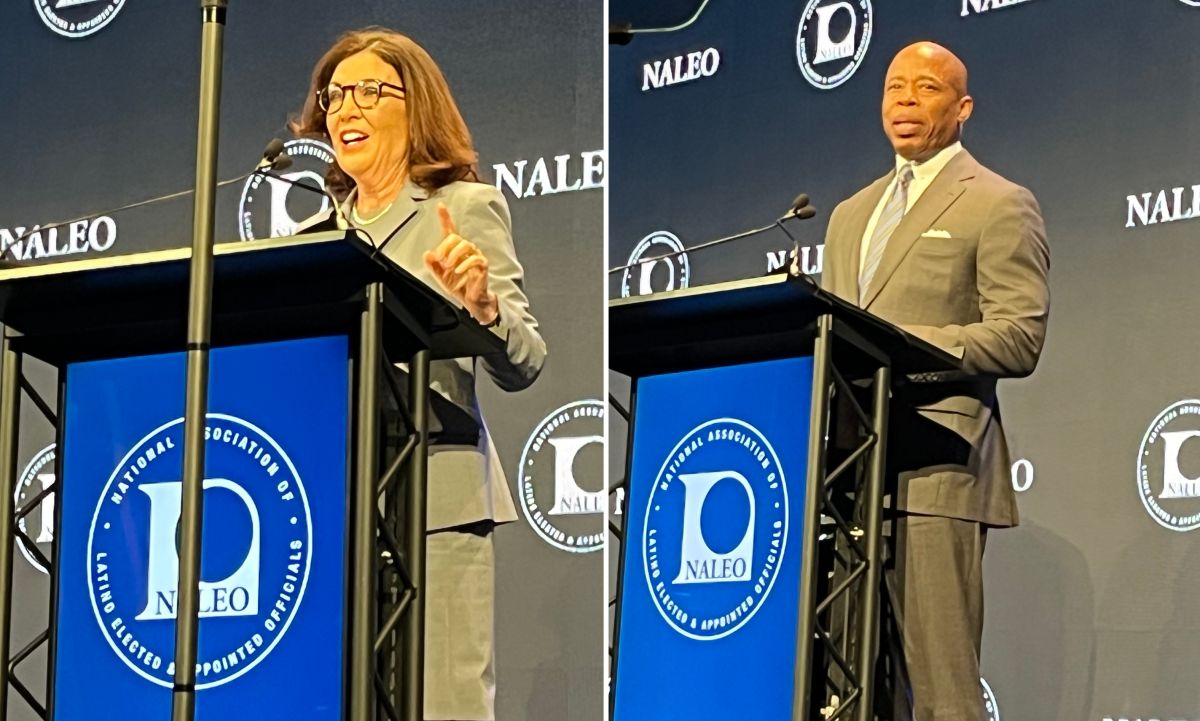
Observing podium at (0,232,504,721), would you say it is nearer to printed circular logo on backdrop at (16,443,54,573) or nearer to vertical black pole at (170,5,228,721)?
vertical black pole at (170,5,228,721)

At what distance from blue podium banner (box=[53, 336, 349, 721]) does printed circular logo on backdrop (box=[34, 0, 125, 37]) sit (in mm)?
2384

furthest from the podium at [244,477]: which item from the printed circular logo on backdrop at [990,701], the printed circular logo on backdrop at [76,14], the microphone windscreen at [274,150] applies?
the printed circular logo on backdrop at [76,14]

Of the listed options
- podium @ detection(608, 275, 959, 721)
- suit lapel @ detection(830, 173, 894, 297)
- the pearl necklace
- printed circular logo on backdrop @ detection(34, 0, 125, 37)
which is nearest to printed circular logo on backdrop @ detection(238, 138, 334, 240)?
the pearl necklace

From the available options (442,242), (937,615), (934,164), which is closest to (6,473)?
(442,242)

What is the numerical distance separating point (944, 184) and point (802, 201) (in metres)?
0.88

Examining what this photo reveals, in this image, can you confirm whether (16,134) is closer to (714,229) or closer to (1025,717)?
(714,229)

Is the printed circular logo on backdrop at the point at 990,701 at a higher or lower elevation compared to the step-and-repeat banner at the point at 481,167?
lower

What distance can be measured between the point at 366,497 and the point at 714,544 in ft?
3.95

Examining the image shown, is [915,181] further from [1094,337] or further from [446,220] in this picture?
[446,220]

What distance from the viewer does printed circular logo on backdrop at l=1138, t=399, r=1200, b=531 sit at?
4.38 metres

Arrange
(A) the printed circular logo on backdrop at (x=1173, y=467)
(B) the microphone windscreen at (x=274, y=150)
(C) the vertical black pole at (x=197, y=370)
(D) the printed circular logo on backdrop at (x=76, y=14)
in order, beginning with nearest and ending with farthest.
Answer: (C) the vertical black pole at (x=197, y=370), (B) the microphone windscreen at (x=274, y=150), (A) the printed circular logo on backdrop at (x=1173, y=467), (D) the printed circular logo on backdrop at (x=76, y=14)

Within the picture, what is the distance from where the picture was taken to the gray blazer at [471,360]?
4.16m

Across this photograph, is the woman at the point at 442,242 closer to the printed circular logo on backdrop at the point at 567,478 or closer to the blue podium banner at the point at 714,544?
the printed circular logo on backdrop at the point at 567,478

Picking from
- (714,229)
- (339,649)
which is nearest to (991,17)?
(714,229)
